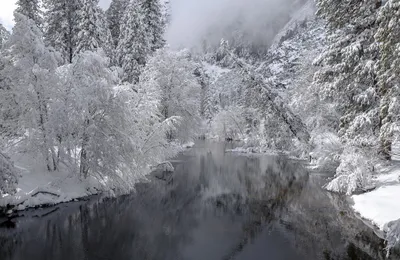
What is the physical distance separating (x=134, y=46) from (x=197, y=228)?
2698cm

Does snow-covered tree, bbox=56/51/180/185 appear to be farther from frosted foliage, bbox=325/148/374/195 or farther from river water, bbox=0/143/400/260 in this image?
frosted foliage, bbox=325/148/374/195

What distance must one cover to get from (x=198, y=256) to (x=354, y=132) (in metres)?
11.4

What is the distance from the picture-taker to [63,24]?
31.9 meters

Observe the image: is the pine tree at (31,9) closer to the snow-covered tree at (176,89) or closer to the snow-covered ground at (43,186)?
the snow-covered tree at (176,89)

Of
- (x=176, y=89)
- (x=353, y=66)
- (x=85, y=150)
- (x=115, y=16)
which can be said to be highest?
(x=115, y=16)

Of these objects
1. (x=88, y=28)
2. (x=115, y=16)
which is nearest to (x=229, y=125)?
(x=115, y=16)

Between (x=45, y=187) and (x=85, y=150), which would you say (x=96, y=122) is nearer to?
(x=85, y=150)

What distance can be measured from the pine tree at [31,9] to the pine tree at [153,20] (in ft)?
36.2

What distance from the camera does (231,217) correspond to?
1609cm

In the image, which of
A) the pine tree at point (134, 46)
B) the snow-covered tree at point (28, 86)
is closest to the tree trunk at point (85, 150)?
the snow-covered tree at point (28, 86)

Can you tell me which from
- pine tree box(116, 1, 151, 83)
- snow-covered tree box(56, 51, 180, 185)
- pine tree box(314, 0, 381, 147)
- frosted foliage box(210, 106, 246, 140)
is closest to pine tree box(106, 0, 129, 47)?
pine tree box(116, 1, 151, 83)

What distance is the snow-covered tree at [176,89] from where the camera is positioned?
34.9 metres

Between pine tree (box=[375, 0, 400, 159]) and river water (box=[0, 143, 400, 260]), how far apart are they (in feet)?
14.9

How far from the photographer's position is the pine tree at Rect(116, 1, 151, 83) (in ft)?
121
